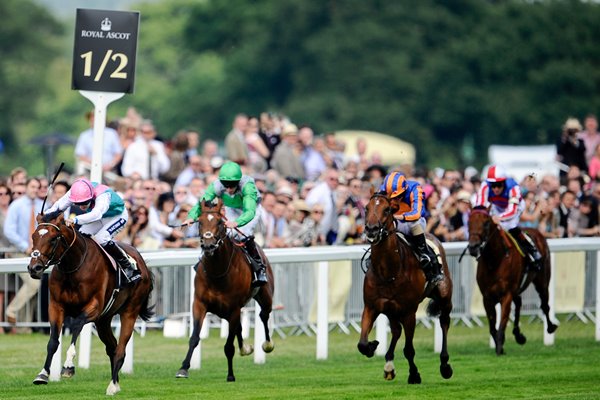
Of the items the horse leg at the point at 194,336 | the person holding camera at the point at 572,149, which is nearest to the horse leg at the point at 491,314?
the horse leg at the point at 194,336

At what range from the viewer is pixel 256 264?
15.3m

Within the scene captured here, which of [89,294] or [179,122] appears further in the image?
[179,122]

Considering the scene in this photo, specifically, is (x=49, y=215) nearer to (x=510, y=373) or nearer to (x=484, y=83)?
(x=510, y=373)

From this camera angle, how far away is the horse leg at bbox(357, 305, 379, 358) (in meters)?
14.0

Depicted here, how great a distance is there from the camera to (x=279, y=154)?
23406mm

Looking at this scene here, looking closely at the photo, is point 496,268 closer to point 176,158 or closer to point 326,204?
point 326,204

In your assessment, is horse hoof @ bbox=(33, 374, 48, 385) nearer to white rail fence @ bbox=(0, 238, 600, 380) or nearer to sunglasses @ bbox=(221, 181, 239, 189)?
white rail fence @ bbox=(0, 238, 600, 380)

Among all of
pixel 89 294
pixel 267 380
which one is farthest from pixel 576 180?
pixel 89 294

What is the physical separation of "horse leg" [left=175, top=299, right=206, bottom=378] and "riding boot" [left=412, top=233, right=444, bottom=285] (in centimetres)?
203

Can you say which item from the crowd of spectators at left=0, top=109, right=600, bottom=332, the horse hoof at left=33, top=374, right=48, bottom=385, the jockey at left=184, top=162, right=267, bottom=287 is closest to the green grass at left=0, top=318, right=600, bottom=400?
the horse hoof at left=33, top=374, right=48, bottom=385

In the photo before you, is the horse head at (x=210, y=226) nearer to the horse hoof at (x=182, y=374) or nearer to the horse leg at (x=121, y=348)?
the horse leg at (x=121, y=348)

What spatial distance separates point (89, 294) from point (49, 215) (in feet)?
2.59

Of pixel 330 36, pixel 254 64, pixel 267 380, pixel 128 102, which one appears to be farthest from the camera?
pixel 128 102

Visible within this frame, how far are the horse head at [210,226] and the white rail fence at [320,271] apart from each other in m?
1.18
